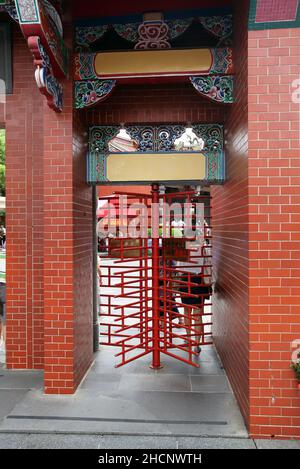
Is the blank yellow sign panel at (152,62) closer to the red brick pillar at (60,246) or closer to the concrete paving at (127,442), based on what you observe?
the red brick pillar at (60,246)

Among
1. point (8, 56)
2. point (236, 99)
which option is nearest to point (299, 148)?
point (236, 99)

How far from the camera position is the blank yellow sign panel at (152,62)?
431 cm

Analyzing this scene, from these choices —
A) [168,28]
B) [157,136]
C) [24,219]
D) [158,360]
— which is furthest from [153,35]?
[158,360]

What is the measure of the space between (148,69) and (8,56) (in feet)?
7.45

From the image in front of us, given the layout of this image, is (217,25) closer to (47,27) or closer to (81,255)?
(47,27)

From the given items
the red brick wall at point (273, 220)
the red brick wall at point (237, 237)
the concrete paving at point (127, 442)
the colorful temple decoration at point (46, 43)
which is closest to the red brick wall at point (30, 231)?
the colorful temple decoration at point (46, 43)

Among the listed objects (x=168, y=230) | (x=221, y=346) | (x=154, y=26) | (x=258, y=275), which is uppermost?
(x=154, y=26)

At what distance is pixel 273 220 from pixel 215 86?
5.93 ft

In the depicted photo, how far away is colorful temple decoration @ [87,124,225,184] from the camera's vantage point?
16.2ft

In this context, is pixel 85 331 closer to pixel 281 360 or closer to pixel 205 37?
pixel 281 360

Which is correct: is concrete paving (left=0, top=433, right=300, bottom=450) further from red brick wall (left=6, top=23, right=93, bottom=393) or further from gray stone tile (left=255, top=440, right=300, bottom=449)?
red brick wall (left=6, top=23, right=93, bottom=393)

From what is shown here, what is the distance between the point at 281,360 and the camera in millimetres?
3631

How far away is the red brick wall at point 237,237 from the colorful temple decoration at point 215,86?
5.4 inches

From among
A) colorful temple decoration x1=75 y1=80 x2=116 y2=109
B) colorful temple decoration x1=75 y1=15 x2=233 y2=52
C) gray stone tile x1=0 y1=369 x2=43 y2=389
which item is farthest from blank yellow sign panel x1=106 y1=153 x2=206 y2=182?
gray stone tile x1=0 y1=369 x2=43 y2=389
